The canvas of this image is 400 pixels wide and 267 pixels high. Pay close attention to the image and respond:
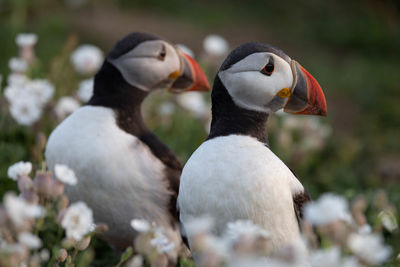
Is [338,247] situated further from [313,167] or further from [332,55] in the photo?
[332,55]

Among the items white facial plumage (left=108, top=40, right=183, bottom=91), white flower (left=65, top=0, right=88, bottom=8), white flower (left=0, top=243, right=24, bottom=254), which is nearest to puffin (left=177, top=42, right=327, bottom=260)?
white facial plumage (left=108, top=40, right=183, bottom=91)

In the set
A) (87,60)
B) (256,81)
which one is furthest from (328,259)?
(87,60)

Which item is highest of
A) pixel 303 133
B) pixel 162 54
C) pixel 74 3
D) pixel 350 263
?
pixel 350 263

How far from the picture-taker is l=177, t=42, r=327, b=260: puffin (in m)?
2.49

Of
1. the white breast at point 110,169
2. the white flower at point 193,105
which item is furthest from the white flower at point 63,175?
the white flower at point 193,105

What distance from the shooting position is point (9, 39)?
7.49 m

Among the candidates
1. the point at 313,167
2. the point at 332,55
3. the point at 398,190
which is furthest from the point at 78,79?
the point at 332,55

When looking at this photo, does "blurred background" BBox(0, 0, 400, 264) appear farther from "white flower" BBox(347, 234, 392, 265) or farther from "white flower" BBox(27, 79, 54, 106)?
"white flower" BBox(347, 234, 392, 265)

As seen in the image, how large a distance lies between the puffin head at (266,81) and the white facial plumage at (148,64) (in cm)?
64

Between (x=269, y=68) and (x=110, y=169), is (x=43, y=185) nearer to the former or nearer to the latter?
(x=110, y=169)

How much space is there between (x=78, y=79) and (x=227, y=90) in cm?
395

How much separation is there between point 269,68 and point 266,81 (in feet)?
0.20

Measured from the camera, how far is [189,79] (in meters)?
3.42

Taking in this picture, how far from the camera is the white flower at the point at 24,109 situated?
3828 mm
